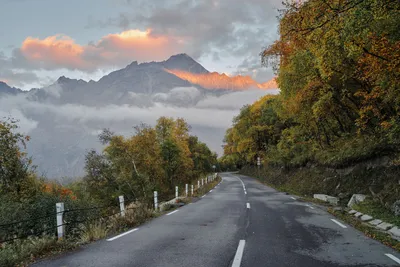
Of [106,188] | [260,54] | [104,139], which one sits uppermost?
[260,54]

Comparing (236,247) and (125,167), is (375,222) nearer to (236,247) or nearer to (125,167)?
(236,247)

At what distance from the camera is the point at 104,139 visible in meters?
29.8

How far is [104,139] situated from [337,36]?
25.8m

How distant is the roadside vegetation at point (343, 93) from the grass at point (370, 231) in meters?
1.18

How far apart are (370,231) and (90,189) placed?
2566 cm

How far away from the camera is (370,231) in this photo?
8.76m

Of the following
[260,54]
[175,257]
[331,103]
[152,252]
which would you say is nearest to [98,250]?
[152,252]

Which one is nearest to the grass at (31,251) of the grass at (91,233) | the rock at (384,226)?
the grass at (91,233)

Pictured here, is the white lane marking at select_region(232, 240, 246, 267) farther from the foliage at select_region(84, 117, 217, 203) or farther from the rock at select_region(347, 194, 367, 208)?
the foliage at select_region(84, 117, 217, 203)

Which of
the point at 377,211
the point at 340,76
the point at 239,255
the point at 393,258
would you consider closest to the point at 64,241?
the point at 239,255

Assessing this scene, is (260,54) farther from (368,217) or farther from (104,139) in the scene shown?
(104,139)

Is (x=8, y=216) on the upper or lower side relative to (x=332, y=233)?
upper

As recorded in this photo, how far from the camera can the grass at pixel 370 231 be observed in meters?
7.32

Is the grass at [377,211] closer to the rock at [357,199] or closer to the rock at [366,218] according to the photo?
the rock at [366,218]
